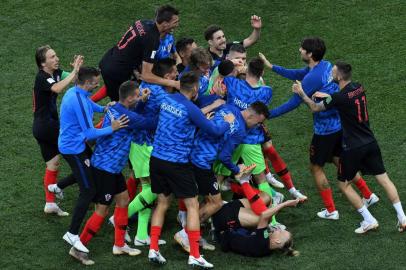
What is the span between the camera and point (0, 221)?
11.0 m

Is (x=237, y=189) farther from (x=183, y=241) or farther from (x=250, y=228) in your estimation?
(x=183, y=241)

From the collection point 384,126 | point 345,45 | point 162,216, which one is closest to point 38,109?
point 162,216

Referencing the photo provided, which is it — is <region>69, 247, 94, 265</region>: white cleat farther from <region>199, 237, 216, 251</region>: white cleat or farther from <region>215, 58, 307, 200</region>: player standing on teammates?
<region>215, 58, 307, 200</region>: player standing on teammates

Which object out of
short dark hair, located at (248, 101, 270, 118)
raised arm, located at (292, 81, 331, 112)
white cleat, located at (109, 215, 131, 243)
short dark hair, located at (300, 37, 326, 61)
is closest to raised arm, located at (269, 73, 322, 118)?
raised arm, located at (292, 81, 331, 112)

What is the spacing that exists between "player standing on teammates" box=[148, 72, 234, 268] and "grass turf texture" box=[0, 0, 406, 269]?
1.29 ft

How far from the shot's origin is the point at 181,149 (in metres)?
9.81

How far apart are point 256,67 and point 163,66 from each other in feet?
3.81

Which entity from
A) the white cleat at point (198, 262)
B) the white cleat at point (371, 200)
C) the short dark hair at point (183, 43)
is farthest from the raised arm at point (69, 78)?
the white cleat at point (371, 200)

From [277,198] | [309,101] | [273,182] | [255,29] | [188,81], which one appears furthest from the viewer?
[255,29]

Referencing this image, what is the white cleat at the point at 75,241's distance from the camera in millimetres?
10039

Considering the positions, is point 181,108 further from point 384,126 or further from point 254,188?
point 384,126

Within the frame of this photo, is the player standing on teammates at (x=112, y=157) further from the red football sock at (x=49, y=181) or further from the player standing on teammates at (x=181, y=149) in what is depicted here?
the red football sock at (x=49, y=181)


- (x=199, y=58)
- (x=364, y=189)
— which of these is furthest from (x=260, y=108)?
(x=364, y=189)

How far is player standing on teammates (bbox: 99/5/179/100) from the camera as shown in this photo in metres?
10.9
